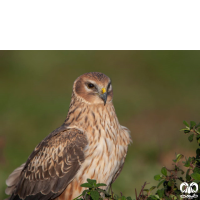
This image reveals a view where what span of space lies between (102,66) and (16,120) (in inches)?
199

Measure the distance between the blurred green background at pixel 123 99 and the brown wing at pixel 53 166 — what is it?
1.76m

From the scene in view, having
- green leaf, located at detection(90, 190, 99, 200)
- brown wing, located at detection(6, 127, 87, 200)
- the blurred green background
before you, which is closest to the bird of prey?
brown wing, located at detection(6, 127, 87, 200)

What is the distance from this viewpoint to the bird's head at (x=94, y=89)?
530 cm

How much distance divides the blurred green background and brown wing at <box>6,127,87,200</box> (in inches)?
69.5

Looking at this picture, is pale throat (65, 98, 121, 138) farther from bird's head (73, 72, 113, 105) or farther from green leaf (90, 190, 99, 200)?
green leaf (90, 190, 99, 200)

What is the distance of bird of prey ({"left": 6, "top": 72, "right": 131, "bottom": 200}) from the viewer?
199 inches

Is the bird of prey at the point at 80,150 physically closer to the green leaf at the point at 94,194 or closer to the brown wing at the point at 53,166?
the brown wing at the point at 53,166

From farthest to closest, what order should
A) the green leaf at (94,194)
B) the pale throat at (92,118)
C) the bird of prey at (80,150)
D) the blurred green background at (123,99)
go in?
the blurred green background at (123,99)
the pale throat at (92,118)
the bird of prey at (80,150)
the green leaf at (94,194)

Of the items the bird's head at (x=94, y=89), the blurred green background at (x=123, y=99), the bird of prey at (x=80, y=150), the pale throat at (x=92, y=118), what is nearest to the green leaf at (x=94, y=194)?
Answer: the bird of prey at (x=80, y=150)

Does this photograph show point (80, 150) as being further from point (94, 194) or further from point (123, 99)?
point (123, 99)

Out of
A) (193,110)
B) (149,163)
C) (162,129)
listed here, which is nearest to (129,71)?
(193,110)

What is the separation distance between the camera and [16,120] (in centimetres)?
1120

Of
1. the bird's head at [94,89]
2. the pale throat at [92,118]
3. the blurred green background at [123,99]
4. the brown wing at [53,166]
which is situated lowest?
the brown wing at [53,166]

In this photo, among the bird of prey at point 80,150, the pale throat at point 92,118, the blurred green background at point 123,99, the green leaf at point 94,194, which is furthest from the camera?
the blurred green background at point 123,99
